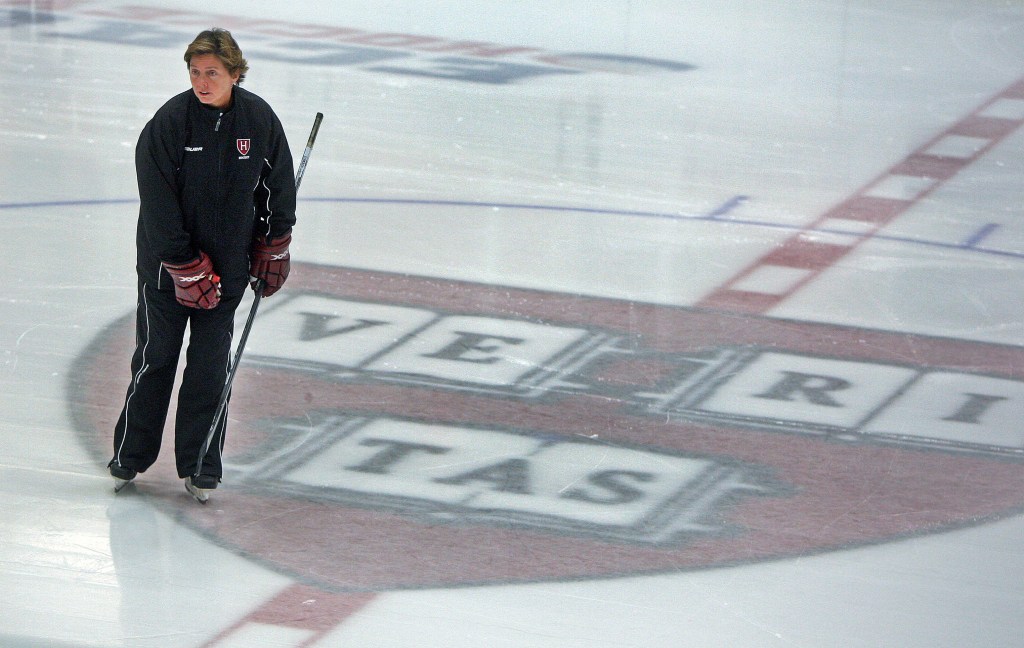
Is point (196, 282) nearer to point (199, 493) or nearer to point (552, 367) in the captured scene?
point (199, 493)

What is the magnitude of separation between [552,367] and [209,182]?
74.7 inches

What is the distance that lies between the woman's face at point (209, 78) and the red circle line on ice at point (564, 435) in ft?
3.68

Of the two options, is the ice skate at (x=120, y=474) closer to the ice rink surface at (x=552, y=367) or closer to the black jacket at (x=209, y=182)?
the ice rink surface at (x=552, y=367)

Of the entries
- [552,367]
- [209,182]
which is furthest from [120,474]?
[552,367]

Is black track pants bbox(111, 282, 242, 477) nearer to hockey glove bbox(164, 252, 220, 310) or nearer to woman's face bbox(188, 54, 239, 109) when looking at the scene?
hockey glove bbox(164, 252, 220, 310)

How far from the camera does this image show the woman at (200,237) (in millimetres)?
3822

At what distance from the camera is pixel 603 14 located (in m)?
12.4

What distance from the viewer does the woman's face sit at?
376 centimetres

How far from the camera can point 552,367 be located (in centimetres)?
548

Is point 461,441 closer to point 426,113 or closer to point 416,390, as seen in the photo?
point 416,390

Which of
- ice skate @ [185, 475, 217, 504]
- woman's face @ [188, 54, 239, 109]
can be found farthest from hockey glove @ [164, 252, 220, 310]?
ice skate @ [185, 475, 217, 504]

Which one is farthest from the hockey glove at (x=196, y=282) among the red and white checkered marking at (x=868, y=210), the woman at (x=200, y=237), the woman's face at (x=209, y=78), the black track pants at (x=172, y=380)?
the red and white checkered marking at (x=868, y=210)

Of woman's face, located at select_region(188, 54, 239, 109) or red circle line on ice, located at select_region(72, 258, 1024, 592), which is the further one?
red circle line on ice, located at select_region(72, 258, 1024, 592)

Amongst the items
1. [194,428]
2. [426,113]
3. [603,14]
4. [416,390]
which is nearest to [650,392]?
[416,390]
